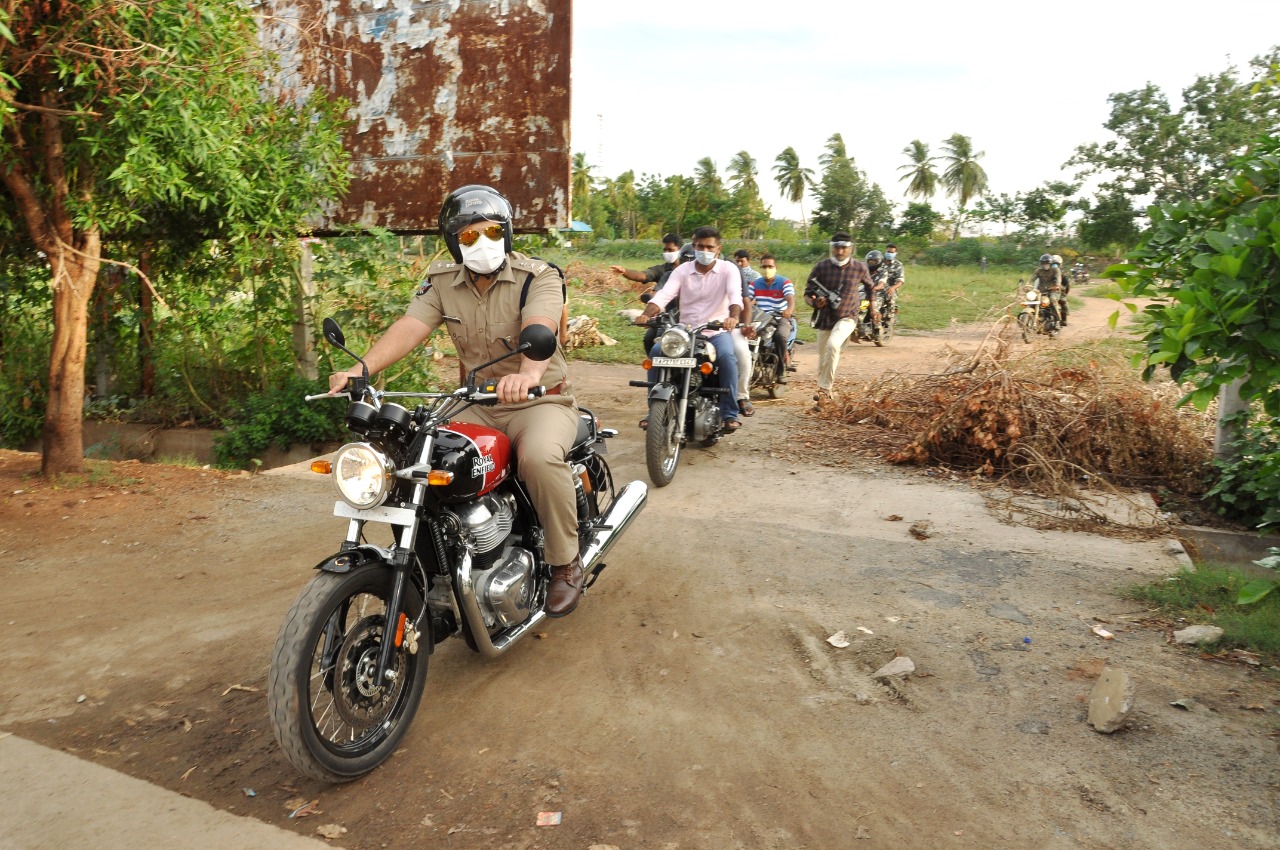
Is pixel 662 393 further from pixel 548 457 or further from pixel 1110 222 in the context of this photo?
pixel 1110 222

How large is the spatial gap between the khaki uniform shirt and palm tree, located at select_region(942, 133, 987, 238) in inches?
2913

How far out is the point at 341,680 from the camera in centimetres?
320

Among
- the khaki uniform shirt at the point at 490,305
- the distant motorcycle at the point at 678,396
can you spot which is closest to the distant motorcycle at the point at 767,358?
the distant motorcycle at the point at 678,396

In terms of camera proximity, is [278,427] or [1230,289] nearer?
[1230,289]

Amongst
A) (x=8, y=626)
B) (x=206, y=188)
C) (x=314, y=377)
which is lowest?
(x=8, y=626)

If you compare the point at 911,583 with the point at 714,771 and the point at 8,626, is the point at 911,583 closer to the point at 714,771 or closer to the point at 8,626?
the point at 714,771

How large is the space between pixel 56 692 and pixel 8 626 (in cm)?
97

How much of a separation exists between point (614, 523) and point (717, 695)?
1200mm

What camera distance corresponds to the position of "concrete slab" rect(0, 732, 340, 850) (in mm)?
2941

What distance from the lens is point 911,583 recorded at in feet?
17.2

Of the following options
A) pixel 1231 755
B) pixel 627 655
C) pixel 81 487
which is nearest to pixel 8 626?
pixel 81 487

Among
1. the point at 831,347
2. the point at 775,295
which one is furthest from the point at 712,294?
the point at 775,295

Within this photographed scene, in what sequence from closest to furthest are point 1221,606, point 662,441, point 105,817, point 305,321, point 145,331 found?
1. point 105,817
2. point 1221,606
3. point 662,441
4. point 305,321
5. point 145,331

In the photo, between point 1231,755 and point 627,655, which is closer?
point 1231,755
